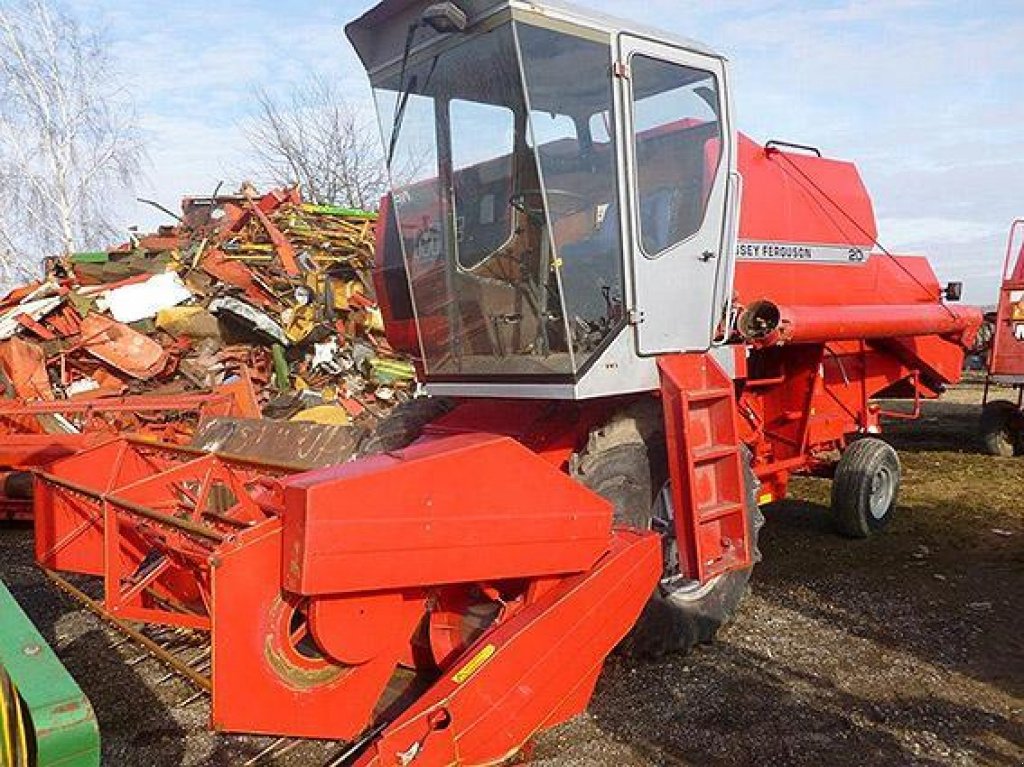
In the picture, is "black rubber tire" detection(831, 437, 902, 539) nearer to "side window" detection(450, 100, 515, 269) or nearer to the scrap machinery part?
the scrap machinery part

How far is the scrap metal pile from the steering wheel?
496cm

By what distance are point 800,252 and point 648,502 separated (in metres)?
2.29

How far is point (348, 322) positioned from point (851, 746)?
881 centimetres

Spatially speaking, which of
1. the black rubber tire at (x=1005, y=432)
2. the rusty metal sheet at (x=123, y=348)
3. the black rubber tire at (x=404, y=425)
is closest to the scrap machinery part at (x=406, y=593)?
the black rubber tire at (x=404, y=425)

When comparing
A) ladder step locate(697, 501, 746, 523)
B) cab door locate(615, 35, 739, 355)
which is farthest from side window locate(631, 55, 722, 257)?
ladder step locate(697, 501, 746, 523)

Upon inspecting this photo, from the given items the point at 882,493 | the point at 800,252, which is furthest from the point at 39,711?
the point at 882,493

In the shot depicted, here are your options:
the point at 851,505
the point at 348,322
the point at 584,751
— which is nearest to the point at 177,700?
the point at 584,751

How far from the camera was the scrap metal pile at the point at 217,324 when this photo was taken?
9.26 metres

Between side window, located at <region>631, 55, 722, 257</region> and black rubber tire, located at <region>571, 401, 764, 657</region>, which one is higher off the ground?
side window, located at <region>631, 55, 722, 257</region>

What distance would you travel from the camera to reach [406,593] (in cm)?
266

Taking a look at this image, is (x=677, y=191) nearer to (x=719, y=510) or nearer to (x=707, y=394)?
(x=707, y=394)

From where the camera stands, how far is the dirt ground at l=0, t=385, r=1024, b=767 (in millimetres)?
3127

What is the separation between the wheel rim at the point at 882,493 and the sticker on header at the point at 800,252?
1550 millimetres

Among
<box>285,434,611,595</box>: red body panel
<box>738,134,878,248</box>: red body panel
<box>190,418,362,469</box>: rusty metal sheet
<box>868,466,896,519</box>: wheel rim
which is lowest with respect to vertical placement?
<box>868,466,896,519</box>: wheel rim
